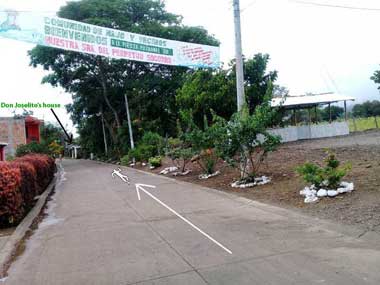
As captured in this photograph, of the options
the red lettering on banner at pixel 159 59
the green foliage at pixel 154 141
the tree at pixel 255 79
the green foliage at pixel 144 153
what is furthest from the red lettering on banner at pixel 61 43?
the green foliage at pixel 144 153

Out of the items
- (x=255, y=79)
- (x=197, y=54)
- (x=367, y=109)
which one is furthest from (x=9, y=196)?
(x=367, y=109)

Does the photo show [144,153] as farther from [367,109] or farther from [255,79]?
Result: [367,109]

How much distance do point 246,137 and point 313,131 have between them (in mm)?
19389

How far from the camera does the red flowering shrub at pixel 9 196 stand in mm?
9625

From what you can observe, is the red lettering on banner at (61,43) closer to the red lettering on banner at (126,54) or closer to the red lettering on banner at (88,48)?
the red lettering on banner at (88,48)

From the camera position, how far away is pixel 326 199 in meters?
9.83

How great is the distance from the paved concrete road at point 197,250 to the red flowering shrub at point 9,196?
748mm

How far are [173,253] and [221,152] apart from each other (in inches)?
300

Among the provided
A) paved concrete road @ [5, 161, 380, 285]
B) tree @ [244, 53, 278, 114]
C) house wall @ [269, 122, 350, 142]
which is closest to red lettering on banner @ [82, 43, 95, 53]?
paved concrete road @ [5, 161, 380, 285]

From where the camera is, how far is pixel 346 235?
7.19 m

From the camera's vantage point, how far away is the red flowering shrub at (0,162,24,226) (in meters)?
9.62

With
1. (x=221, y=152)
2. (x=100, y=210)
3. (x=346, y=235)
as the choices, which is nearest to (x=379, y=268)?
(x=346, y=235)

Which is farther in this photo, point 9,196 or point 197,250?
point 9,196

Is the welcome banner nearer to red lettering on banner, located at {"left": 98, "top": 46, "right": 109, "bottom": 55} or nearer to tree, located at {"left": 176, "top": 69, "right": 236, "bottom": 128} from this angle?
red lettering on banner, located at {"left": 98, "top": 46, "right": 109, "bottom": 55}
